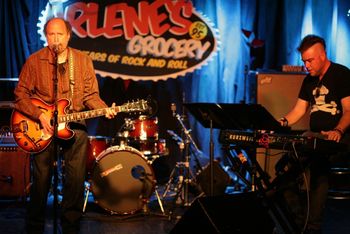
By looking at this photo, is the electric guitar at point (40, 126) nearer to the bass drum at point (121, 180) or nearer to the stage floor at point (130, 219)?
the stage floor at point (130, 219)

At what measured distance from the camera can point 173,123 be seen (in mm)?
7605

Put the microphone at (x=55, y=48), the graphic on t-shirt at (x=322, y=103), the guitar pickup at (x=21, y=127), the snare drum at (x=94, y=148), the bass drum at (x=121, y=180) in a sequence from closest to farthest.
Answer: the microphone at (x=55, y=48), the guitar pickup at (x=21, y=127), the graphic on t-shirt at (x=322, y=103), the bass drum at (x=121, y=180), the snare drum at (x=94, y=148)

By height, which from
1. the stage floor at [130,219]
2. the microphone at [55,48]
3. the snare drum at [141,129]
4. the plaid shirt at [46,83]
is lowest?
the stage floor at [130,219]

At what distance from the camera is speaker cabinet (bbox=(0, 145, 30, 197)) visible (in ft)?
20.6

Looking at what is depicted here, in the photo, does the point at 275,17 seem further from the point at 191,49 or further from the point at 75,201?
the point at 75,201

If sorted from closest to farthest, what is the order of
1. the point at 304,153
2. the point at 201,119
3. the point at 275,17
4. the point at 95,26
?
the point at 304,153
the point at 201,119
the point at 95,26
the point at 275,17

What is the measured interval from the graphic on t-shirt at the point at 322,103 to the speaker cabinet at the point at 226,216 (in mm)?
1029

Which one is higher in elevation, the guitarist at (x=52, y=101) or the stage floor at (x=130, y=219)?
the guitarist at (x=52, y=101)

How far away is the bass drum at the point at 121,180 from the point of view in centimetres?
582

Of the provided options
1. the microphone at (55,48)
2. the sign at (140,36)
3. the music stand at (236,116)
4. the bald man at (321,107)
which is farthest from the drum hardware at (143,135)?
the microphone at (55,48)

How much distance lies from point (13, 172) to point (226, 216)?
131 inches

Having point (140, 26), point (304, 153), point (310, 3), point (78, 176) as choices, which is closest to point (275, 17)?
point (310, 3)

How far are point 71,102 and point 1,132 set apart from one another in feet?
8.26

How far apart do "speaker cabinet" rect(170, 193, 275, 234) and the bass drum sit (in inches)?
73.9
